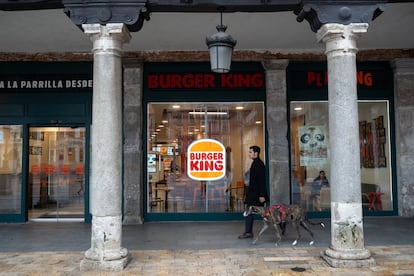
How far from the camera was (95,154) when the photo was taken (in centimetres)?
584

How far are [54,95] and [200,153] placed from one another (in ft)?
12.1

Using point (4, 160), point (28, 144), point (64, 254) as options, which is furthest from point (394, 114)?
point (4, 160)

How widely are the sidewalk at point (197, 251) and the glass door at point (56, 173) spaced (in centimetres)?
75

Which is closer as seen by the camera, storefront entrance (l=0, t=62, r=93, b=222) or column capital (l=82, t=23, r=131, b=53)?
column capital (l=82, t=23, r=131, b=53)

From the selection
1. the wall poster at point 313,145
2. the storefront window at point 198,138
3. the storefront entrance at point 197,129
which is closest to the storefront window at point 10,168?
the storefront entrance at point 197,129

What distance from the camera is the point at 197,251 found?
6.55 metres

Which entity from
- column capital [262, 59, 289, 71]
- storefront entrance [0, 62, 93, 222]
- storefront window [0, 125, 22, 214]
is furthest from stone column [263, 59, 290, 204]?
storefront window [0, 125, 22, 214]

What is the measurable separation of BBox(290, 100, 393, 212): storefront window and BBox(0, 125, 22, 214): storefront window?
644 centimetres

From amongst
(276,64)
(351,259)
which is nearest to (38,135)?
(276,64)

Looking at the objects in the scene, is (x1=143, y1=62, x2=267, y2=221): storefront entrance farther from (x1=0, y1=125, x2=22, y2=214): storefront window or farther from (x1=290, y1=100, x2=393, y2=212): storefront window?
(x1=0, y1=125, x2=22, y2=214): storefront window

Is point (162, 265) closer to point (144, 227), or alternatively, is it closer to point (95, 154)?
point (95, 154)

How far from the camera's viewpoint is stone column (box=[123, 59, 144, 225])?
9.09 meters

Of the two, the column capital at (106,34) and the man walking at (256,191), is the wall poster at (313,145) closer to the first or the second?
the man walking at (256,191)

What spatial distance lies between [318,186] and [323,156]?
73 centimetres
